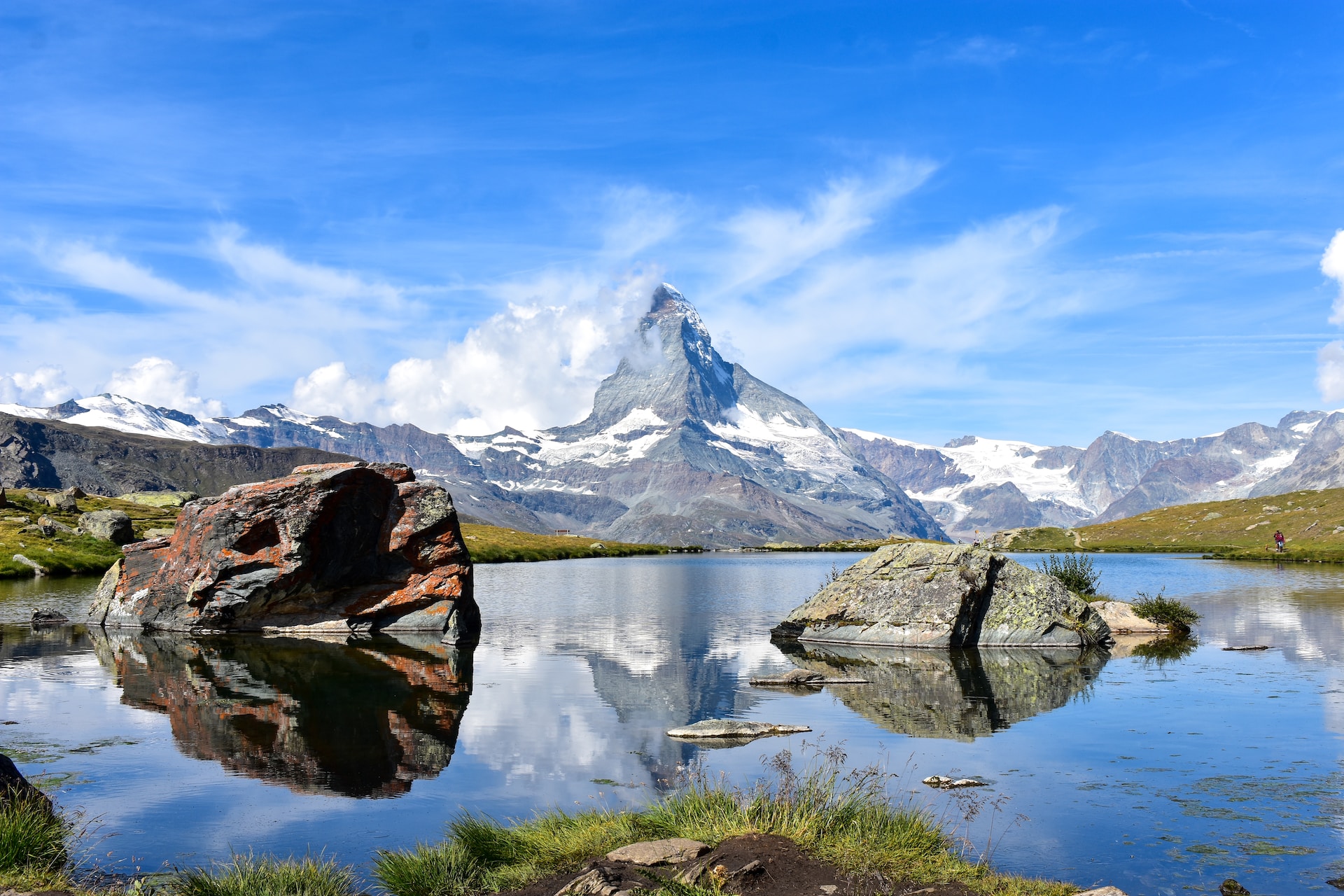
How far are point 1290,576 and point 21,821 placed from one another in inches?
3812

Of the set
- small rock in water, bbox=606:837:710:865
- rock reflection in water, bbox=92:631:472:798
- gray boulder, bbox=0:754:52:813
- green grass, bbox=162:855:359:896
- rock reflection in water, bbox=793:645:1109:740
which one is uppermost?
gray boulder, bbox=0:754:52:813

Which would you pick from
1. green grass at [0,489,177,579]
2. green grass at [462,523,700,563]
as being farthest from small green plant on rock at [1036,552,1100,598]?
green grass at [462,523,700,563]

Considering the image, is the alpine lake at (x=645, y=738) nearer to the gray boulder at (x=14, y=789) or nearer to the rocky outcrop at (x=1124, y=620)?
the gray boulder at (x=14, y=789)

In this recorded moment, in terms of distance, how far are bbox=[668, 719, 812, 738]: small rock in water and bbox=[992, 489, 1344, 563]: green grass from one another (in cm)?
10965

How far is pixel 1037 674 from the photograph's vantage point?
107 feet

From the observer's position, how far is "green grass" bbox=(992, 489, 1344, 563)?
12581 centimetres

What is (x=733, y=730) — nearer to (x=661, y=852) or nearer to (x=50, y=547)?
(x=661, y=852)

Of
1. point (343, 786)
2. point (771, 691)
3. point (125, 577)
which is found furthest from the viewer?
point (125, 577)

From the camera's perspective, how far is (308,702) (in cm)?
2678

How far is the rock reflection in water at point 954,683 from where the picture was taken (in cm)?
2447

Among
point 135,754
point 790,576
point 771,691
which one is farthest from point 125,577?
point 790,576

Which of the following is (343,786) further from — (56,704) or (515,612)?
(515,612)

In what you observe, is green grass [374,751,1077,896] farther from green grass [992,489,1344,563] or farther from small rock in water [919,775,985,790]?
green grass [992,489,1344,563]

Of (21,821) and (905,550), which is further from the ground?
(905,550)
